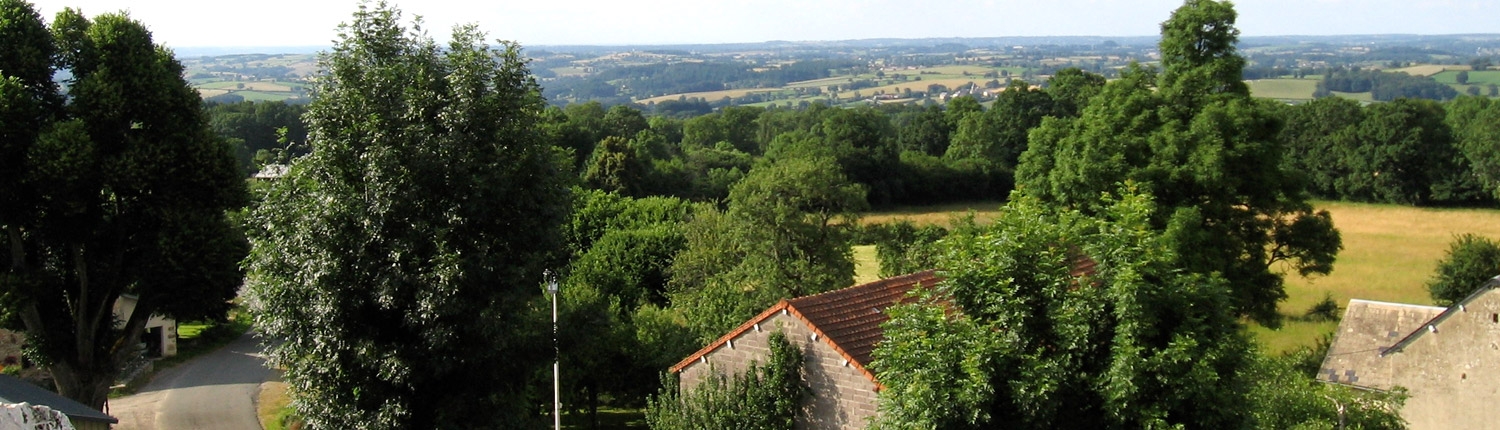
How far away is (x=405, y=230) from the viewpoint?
1282cm

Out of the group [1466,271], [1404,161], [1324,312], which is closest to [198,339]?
[1324,312]

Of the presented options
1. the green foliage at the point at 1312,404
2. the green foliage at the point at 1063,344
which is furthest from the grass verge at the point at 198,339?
the green foliage at the point at 1312,404

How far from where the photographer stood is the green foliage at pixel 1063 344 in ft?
36.8

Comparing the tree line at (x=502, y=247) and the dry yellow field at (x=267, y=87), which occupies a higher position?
the dry yellow field at (x=267, y=87)

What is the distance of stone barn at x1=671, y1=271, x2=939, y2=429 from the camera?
16.1 meters

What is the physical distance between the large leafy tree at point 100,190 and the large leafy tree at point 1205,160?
16962 millimetres

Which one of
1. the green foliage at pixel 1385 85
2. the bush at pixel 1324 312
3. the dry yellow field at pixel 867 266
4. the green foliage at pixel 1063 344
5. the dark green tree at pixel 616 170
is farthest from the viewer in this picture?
the green foliage at pixel 1385 85

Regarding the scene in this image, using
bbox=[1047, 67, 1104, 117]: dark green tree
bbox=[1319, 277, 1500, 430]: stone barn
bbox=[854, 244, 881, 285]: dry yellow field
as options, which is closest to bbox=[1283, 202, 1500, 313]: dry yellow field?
bbox=[1319, 277, 1500, 430]: stone barn

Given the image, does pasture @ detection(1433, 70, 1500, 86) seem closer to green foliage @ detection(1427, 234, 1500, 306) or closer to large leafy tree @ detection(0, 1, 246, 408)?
green foliage @ detection(1427, 234, 1500, 306)

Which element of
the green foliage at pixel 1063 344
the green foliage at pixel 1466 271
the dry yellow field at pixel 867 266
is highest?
the green foliage at pixel 1063 344

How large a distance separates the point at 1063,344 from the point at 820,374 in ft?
17.8

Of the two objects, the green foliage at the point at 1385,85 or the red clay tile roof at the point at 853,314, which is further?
the green foliage at the point at 1385,85

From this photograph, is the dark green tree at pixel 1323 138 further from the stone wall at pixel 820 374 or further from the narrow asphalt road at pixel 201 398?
the stone wall at pixel 820 374

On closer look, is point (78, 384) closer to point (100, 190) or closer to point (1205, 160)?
point (100, 190)
